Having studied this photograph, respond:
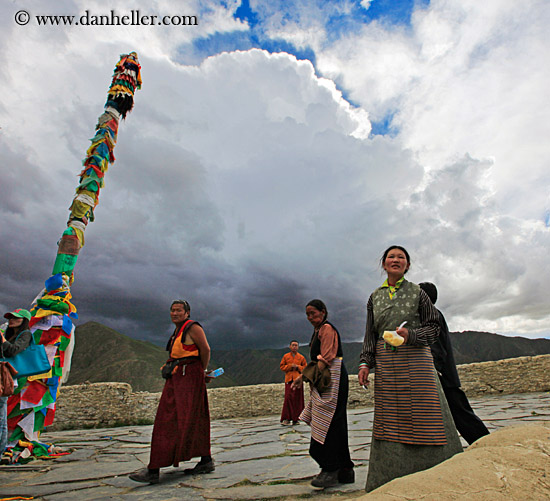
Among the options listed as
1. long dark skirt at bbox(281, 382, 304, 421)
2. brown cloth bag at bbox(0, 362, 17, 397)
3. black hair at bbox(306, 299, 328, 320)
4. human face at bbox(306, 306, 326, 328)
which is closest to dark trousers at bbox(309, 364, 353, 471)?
human face at bbox(306, 306, 326, 328)

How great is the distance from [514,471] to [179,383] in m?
2.56

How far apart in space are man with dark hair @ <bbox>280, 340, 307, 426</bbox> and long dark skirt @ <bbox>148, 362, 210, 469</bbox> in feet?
14.1

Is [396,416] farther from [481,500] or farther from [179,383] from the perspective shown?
[179,383]

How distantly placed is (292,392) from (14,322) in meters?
5.16

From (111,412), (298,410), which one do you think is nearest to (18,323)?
(298,410)

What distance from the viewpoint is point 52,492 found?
2.60 meters

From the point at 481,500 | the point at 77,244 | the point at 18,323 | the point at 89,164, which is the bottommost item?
the point at 481,500

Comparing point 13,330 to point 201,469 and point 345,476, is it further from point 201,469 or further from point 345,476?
point 345,476

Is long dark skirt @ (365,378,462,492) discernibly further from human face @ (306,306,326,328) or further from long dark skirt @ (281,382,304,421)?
long dark skirt @ (281,382,304,421)

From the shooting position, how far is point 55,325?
4.68 metres

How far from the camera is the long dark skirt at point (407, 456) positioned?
6.16 feet

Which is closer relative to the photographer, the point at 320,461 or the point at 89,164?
the point at 320,461

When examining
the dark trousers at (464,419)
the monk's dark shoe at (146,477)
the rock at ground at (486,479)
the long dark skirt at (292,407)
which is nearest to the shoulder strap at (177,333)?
the monk's dark shoe at (146,477)

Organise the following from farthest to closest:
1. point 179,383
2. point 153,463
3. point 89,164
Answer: point 89,164 → point 179,383 → point 153,463
